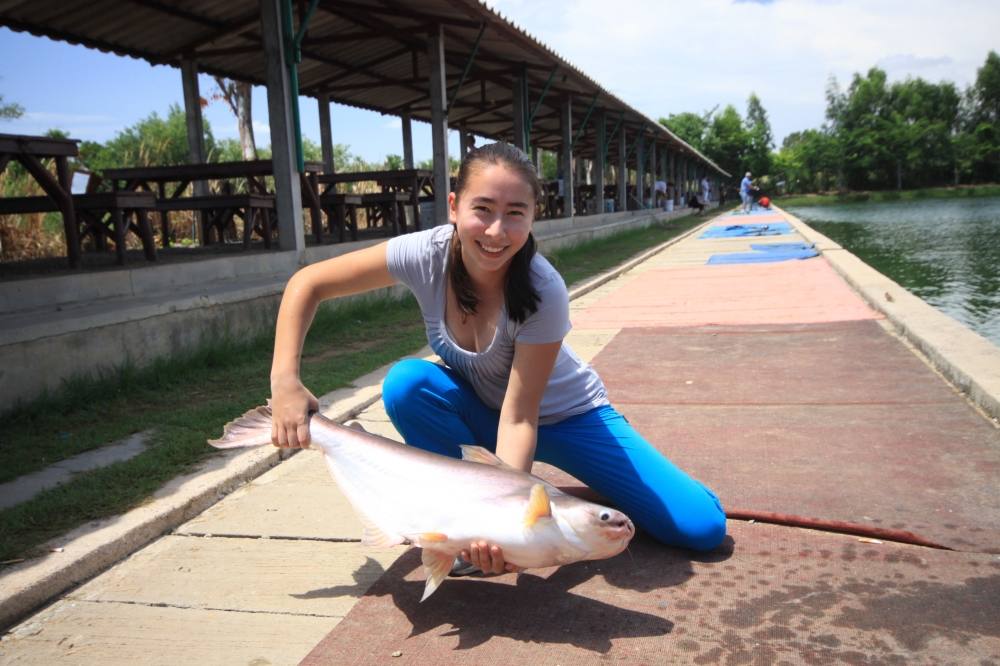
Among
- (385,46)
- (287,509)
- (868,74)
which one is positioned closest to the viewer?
(287,509)

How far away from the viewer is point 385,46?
14227 millimetres

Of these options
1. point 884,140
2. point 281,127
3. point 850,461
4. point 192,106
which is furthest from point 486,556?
point 884,140

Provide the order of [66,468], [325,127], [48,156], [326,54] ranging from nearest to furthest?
1. [66,468]
2. [48,156]
3. [326,54]
4. [325,127]

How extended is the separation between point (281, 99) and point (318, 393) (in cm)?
496

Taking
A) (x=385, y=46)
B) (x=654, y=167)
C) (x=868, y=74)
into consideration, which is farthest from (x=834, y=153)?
(x=385, y=46)

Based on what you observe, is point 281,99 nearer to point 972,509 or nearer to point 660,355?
point 660,355

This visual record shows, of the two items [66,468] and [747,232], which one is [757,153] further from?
[66,468]

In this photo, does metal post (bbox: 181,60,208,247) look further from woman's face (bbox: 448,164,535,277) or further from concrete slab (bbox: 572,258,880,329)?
woman's face (bbox: 448,164,535,277)

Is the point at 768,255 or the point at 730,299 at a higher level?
the point at 768,255

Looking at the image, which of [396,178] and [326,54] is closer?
[396,178]

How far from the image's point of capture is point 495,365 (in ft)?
9.11

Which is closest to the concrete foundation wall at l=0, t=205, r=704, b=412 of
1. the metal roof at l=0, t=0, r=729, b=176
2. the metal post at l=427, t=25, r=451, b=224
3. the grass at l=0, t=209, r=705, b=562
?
the grass at l=0, t=209, r=705, b=562

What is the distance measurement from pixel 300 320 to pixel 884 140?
8820 centimetres

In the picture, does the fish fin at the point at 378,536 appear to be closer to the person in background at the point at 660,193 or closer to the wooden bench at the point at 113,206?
the wooden bench at the point at 113,206
